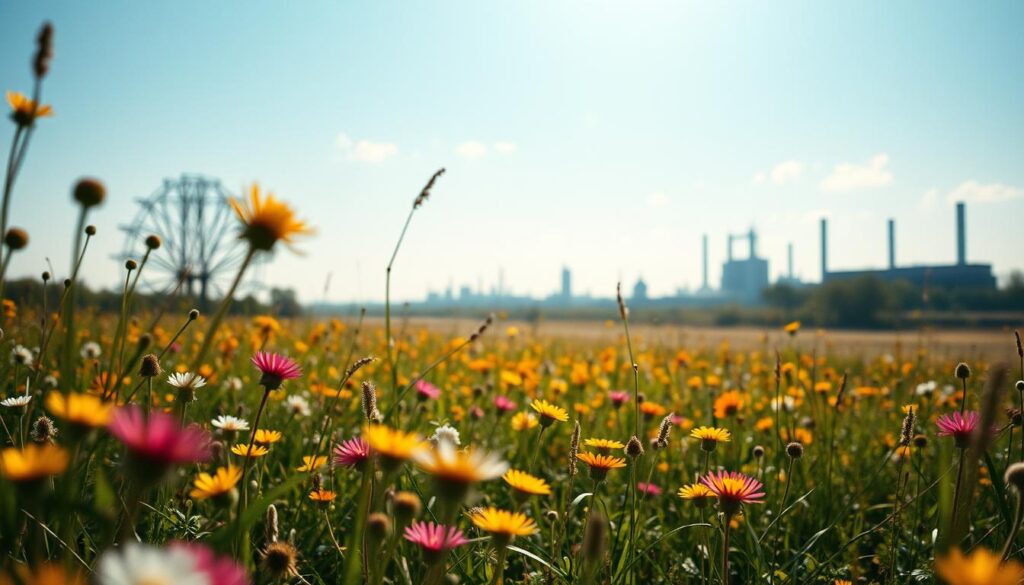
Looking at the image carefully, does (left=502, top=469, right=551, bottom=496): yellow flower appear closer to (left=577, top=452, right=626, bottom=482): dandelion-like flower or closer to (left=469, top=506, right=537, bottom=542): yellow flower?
(left=469, top=506, right=537, bottom=542): yellow flower

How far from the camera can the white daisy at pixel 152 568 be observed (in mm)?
320

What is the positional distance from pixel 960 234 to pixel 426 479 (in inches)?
2169

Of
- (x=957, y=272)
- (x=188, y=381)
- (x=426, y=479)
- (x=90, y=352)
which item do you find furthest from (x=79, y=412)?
(x=957, y=272)

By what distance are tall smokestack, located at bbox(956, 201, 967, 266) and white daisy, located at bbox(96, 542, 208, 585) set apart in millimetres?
54787

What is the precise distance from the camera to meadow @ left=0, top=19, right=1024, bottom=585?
1.57 ft

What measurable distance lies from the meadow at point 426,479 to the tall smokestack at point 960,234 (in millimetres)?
51366

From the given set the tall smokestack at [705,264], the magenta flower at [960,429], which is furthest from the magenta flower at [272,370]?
the tall smokestack at [705,264]

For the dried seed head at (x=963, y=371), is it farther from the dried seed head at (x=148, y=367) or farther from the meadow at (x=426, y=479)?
the dried seed head at (x=148, y=367)

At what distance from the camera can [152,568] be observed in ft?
1.07

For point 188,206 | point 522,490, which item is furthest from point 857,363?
point 188,206

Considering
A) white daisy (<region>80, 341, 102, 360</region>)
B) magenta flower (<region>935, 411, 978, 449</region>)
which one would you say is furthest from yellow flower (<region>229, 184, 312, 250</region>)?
white daisy (<region>80, 341, 102, 360</region>)

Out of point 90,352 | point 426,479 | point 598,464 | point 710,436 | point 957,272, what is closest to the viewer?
point 598,464

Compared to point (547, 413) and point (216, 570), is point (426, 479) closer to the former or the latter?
point (547, 413)

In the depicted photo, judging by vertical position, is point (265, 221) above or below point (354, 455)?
above
